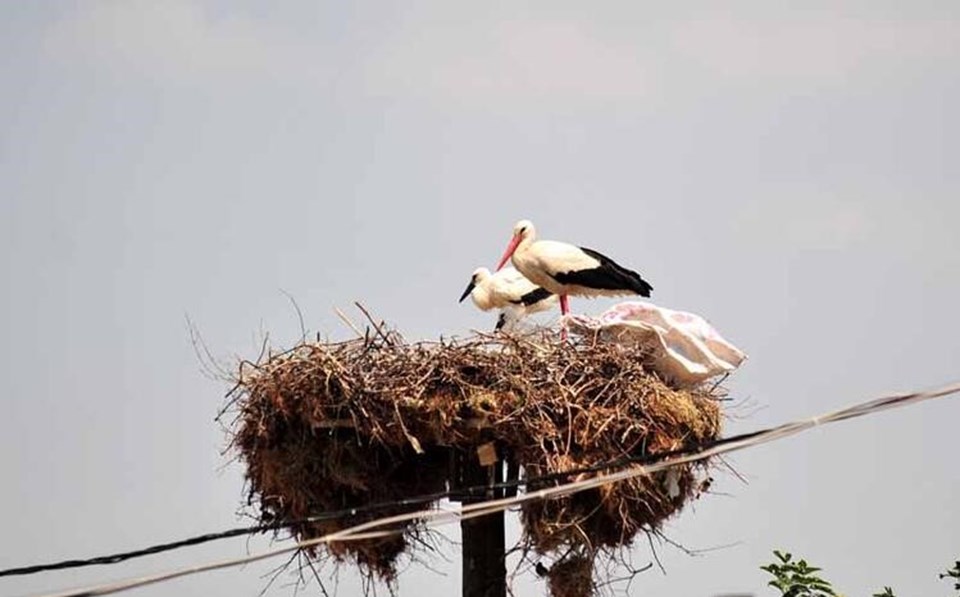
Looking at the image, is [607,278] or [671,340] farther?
[607,278]

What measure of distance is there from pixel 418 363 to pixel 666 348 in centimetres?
120

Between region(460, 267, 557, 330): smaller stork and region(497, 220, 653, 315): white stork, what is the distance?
689 mm

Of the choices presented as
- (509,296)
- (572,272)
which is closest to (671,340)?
(572,272)

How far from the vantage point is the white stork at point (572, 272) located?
35.5ft

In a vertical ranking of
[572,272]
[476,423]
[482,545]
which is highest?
[572,272]

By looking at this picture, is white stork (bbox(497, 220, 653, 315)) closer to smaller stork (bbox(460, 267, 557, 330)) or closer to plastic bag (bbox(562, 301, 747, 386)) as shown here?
smaller stork (bbox(460, 267, 557, 330))

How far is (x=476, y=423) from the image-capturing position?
8531 mm

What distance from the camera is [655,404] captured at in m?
8.66

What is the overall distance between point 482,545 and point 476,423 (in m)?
0.75

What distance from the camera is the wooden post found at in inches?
348

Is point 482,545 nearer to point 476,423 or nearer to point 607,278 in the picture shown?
point 476,423

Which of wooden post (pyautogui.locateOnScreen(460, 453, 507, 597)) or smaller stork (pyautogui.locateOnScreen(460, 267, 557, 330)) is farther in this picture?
smaller stork (pyautogui.locateOnScreen(460, 267, 557, 330))

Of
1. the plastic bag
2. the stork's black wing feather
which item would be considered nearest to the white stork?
the stork's black wing feather

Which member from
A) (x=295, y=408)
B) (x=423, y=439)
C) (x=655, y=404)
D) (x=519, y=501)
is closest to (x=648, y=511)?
(x=655, y=404)
